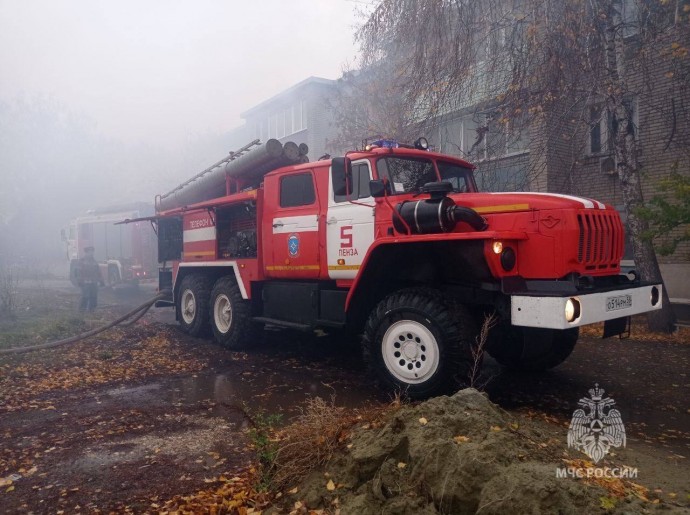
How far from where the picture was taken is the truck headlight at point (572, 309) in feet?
14.1

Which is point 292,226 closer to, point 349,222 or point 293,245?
point 293,245

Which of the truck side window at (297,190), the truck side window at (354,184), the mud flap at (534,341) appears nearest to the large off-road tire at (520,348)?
the mud flap at (534,341)

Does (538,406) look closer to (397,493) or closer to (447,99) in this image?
(397,493)

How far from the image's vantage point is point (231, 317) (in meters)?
8.08

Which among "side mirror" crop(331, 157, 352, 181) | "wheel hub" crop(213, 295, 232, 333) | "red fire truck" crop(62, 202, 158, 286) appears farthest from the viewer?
"red fire truck" crop(62, 202, 158, 286)

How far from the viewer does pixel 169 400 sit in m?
5.53

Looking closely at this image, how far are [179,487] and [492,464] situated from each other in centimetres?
197

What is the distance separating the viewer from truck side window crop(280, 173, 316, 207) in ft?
22.5

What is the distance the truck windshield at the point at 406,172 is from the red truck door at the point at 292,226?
1.09 metres

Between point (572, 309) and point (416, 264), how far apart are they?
161 centimetres

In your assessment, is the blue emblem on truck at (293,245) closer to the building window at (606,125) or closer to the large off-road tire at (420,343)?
the large off-road tire at (420,343)

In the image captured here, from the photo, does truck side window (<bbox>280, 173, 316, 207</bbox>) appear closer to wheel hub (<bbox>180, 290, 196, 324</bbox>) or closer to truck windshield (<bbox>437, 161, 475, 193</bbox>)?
truck windshield (<bbox>437, 161, 475, 193</bbox>)

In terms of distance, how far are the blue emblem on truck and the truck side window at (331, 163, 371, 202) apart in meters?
0.96

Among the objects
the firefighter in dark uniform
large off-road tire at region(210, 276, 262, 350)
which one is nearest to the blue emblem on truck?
large off-road tire at region(210, 276, 262, 350)
